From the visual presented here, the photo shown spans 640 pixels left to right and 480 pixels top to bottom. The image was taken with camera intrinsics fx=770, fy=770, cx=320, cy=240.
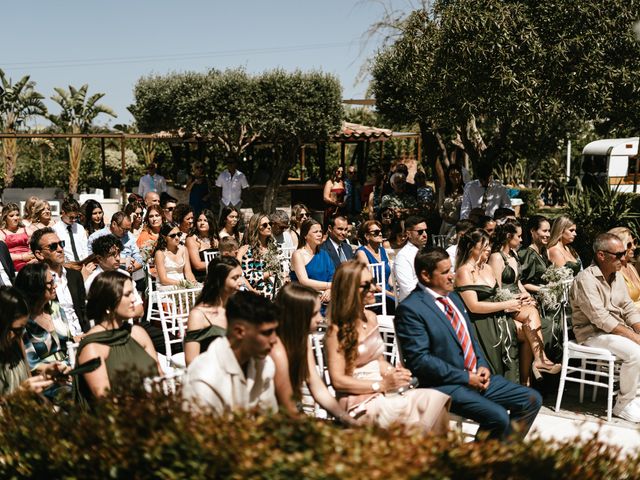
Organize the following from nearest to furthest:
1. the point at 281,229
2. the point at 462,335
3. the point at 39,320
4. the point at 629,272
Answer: the point at 462,335 → the point at 39,320 → the point at 629,272 → the point at 281,229

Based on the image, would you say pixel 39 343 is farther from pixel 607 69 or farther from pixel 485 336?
pixel 607 69

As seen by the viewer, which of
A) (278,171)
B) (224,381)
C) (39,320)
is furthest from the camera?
(278,171)

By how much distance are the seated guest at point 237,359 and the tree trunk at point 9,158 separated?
2657 centimetres

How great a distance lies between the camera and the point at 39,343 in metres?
5.17

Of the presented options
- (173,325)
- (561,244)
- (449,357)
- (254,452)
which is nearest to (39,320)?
(173,325)

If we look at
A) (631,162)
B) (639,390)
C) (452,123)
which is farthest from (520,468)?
(631,162)

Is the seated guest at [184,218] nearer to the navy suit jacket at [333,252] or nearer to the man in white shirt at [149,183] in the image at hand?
the navy suit jacket at [333,252]

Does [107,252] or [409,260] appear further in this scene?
[409,260]

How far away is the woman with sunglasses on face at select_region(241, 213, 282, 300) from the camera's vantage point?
8.21 metres

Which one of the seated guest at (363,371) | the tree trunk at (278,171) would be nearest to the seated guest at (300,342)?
the seated guest at (363,371)

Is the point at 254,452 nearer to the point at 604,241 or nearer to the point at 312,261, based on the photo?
the point at 604,241

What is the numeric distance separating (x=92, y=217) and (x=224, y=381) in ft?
22.5

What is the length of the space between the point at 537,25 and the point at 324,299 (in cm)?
577

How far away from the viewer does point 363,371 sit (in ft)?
15.6
